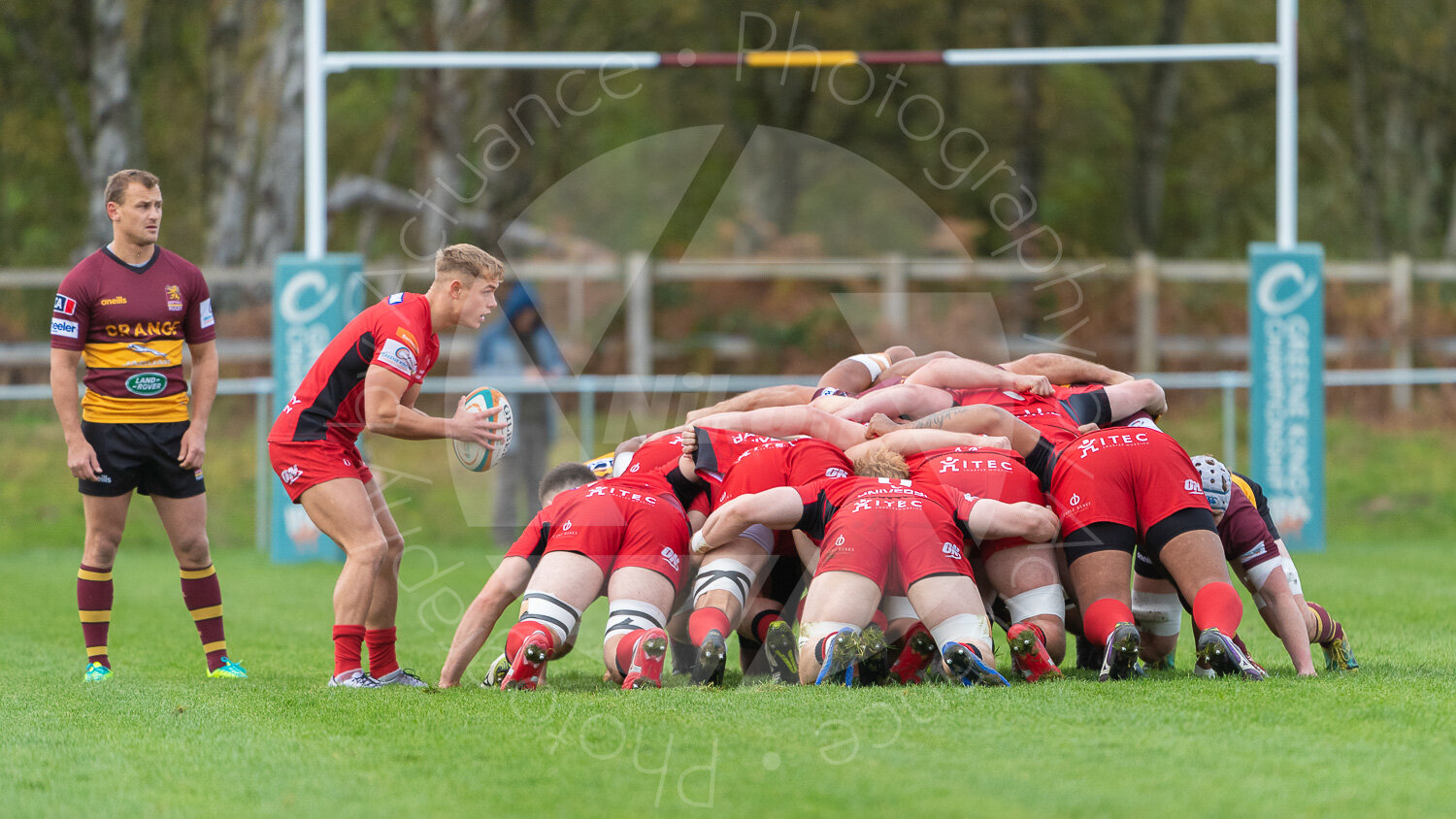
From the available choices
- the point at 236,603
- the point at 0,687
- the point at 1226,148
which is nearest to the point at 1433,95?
the point at 1226,148

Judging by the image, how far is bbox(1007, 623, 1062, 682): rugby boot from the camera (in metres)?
5.15

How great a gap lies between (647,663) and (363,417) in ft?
5.00

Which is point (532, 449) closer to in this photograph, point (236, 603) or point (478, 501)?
point (478, 501)

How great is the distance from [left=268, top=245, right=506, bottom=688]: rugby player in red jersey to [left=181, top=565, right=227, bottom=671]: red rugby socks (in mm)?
788

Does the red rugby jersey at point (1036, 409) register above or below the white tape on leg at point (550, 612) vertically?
above

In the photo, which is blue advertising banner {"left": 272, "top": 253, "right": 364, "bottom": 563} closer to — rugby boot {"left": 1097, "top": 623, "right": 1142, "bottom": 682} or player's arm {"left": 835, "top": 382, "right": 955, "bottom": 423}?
player's arm {"left": 835, "top": 382, "right": 955, "bottom": 423}

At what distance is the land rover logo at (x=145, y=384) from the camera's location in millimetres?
5934

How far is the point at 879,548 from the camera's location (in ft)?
17.6

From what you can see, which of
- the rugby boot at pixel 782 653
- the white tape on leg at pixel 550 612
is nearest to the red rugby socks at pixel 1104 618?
the rugby boot at pixel 782 653

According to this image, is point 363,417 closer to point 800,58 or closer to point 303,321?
point 800,58

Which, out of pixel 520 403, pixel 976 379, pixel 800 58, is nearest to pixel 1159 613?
pixel 976 379

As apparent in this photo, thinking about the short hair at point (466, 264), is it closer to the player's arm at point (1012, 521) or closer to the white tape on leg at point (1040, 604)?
the player's arm at point (1012, 521)

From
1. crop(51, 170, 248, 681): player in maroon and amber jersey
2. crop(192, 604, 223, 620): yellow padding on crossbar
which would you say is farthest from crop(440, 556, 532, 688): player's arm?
crop(192, 604, 223, 620): yellow padding on crossbar

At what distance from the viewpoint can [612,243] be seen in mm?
25609
